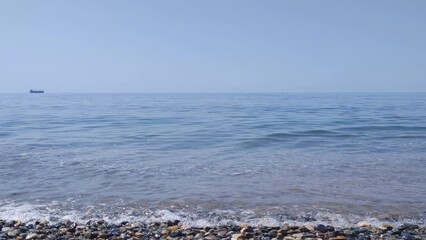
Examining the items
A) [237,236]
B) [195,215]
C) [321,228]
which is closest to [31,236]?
[195,215]

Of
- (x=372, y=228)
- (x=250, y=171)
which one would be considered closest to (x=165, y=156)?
(x=250, y=171)

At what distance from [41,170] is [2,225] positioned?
4.87 m

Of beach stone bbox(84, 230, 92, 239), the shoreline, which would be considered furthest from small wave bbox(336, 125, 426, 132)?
beach stone bbox(84, 230, 92, 239)

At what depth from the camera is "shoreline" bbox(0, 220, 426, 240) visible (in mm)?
6332

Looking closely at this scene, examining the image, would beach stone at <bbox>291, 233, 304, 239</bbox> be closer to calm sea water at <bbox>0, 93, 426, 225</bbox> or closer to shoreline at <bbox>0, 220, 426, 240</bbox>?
shoreline at <bbox>0, 220, 426, 240</bbox>

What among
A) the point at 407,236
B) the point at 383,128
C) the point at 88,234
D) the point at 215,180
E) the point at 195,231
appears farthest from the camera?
the point at 383,128

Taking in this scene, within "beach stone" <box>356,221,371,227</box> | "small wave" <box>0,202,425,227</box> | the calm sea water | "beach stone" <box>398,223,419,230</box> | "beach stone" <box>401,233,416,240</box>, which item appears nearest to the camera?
"beach stone" <box>401,233,416,240</box>

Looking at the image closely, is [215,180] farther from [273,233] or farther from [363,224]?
[363,224]

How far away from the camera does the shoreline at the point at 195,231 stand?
6332 millimetres

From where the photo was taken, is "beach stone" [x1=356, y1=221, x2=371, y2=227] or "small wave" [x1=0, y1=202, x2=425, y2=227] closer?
"beach stone" [x1=356, y1=221, x2=371, y2=227]

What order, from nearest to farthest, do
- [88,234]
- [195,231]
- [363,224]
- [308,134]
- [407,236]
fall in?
[407,236], [88,234], [195,231], [363,224], [308,134]

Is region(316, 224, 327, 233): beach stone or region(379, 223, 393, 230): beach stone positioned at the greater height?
region(316, 224, 327, 233): beach stone

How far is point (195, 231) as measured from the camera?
6.66m

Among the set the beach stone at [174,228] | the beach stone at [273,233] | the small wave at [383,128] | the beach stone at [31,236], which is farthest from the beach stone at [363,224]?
the small wave at [383,128]
